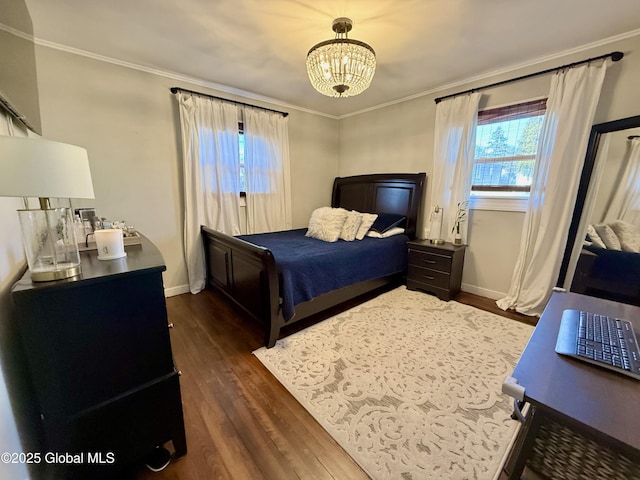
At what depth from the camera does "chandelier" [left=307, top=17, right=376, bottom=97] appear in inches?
70.9

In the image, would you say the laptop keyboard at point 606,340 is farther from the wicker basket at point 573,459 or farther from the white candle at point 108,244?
the white candle at point 108,244

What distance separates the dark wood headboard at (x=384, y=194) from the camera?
3.56m

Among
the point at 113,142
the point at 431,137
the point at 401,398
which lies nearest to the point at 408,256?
the point at 431,137

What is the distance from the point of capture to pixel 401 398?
5.36 ft

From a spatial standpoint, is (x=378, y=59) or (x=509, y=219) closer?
(x=378, y=59)

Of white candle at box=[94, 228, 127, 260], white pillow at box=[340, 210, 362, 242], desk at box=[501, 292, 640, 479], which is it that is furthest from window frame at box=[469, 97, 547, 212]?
white candle at box=[94, 228, 127, 260]

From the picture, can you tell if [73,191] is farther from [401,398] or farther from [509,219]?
[509,219]

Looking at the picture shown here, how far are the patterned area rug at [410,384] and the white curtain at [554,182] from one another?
51 centimetres

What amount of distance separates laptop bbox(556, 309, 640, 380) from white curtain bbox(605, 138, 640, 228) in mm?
1497

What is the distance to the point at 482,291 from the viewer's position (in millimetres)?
3195

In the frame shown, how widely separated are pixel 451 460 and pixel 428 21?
2.87 meters

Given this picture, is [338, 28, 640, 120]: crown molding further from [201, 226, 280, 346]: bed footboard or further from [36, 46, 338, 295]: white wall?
[201, 226, 280, 346]: bed footboard

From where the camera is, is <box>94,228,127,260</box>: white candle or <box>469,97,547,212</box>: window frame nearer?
<box>94,228,127,260</box>: white candle

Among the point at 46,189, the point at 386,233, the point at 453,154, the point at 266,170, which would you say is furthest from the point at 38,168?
the point at 453,154
